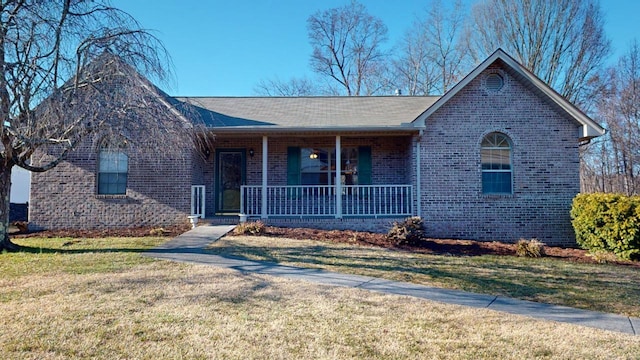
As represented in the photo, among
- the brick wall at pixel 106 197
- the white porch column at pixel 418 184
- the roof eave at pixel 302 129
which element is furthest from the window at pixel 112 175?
the white porch column at pixel 418 184

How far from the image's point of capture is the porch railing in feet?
37.1

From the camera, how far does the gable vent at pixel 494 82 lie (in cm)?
1112

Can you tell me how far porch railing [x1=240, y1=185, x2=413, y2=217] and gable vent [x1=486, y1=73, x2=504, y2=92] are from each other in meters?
3.75

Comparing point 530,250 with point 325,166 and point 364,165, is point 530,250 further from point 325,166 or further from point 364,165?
point 325,166

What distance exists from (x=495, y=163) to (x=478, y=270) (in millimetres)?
5153

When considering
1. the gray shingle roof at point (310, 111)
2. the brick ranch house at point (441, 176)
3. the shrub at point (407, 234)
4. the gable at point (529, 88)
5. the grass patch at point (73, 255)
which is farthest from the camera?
the gray shingle roof at point (310, 111)

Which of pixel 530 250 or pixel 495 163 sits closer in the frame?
pixel 530 250

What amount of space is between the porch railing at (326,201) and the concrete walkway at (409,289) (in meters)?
3.21

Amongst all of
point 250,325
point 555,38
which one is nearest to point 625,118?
point 555,38

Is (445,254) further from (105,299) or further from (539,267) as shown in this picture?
(105,299)

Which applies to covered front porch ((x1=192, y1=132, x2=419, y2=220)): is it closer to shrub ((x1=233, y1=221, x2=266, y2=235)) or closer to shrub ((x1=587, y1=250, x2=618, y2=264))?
shrub ((x1=233, y1=221, x2=266, y2=235))

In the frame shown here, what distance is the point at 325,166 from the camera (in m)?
12.5

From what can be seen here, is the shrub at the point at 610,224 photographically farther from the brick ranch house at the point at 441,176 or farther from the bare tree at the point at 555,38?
the bare tree at the point at 555,38

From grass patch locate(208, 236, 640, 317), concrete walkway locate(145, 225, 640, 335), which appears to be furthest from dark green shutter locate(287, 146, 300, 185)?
concrete walkway locate(145, 225, 640, 335)
